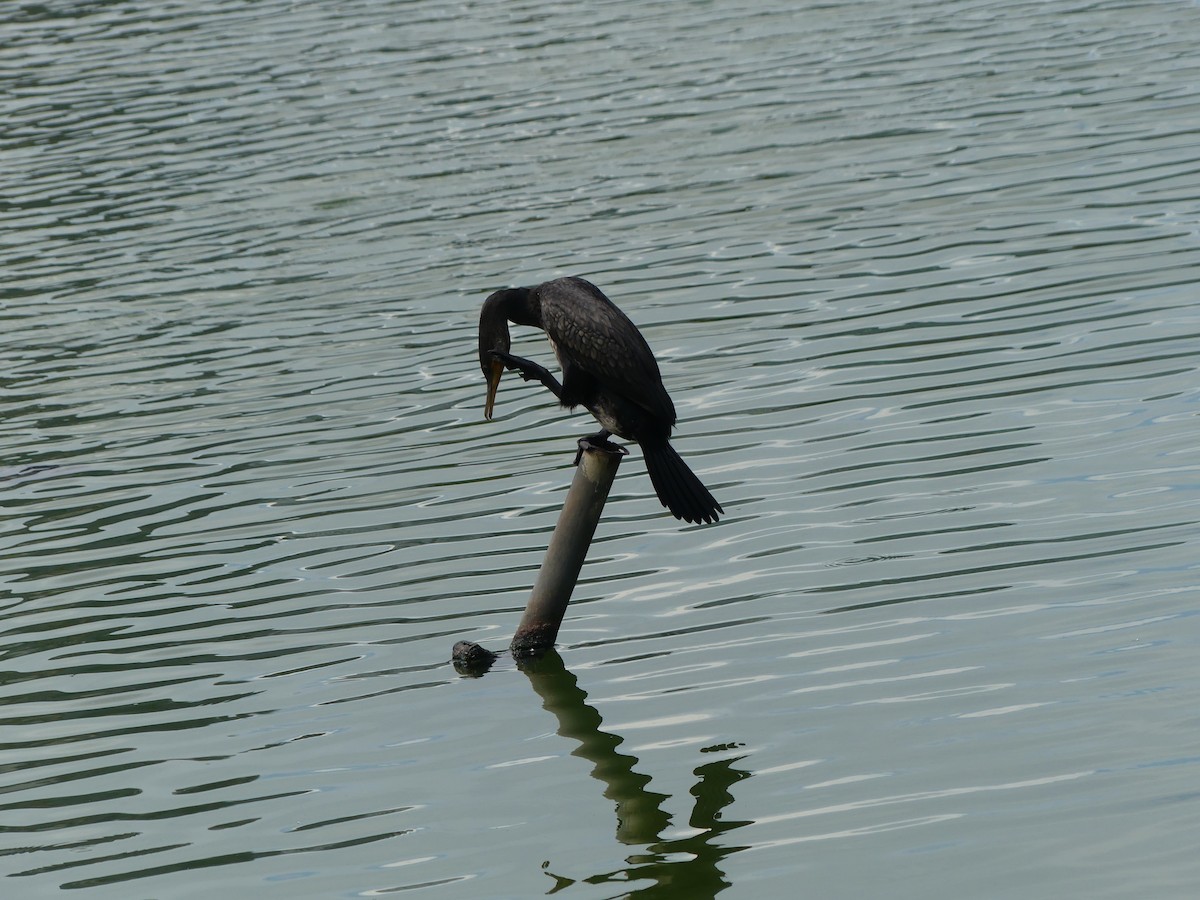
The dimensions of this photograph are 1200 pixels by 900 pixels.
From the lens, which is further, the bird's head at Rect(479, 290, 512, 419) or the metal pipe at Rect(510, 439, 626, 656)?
the bird's head at Rect(479, 290, 512, 419)

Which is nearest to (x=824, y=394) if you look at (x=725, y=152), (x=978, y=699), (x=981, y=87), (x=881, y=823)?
(x=978, y=699)

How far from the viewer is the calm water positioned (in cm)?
612

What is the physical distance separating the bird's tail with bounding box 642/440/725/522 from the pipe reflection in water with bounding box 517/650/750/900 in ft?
3.09

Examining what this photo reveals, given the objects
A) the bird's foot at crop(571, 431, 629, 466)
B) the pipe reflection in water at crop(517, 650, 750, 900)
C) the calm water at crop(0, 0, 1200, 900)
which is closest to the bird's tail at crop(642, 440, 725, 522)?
the bird's foot at crop(571, 431, 629, 466)

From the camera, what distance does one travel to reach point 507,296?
739cm

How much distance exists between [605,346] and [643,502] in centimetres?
255

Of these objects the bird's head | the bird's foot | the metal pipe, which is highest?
the bird's head

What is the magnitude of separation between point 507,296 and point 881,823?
288 cm

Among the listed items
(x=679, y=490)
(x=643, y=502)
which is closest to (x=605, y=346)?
(x=679, y=490)

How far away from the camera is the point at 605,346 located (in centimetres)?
690

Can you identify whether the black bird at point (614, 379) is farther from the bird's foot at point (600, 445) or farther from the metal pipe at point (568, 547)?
the metal pipe at point (568, 547)

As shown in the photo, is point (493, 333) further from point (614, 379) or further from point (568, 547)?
point (568, 547)

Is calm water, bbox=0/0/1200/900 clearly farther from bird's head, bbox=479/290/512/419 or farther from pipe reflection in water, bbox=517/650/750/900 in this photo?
bird's head, bbox=479/290/512/419

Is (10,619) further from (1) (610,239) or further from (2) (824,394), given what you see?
(1) (610,239)
